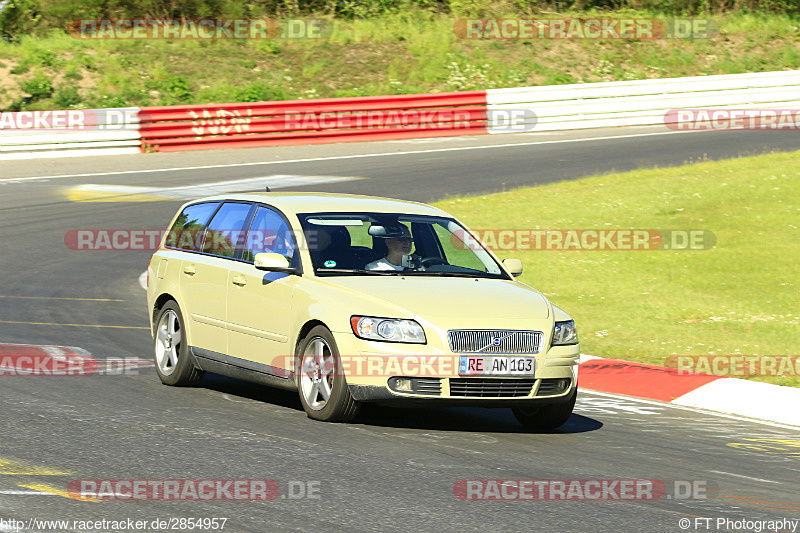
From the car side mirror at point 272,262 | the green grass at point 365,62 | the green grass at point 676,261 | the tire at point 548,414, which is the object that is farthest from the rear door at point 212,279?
the green grass at point 365,62

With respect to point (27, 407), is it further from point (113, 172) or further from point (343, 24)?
point (343, 24)

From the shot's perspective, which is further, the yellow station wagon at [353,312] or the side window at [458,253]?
the side window at [458,253]

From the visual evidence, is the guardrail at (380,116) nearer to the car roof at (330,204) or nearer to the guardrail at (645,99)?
the guardrail at (645,99)

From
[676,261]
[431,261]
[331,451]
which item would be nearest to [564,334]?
[431,261]

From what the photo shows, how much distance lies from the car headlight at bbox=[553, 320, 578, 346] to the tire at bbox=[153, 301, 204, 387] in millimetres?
3217

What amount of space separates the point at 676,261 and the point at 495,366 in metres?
9.20

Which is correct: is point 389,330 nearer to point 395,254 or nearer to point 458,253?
point 395,254

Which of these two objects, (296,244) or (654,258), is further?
(654,258)

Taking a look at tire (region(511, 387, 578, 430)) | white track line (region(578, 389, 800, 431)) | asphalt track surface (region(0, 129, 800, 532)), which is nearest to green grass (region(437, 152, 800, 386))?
white track line (region(578, 389, 800, 431))

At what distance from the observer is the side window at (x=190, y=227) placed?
10.8 m

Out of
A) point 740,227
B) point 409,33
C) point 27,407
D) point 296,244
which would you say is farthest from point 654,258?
point 409,33

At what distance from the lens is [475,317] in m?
8.59

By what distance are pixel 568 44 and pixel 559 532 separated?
39133mm

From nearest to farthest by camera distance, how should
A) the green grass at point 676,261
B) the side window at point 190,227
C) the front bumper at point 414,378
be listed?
the front bumper at point 414,378, the side window at point 190,227, the green grass at point 676,261
